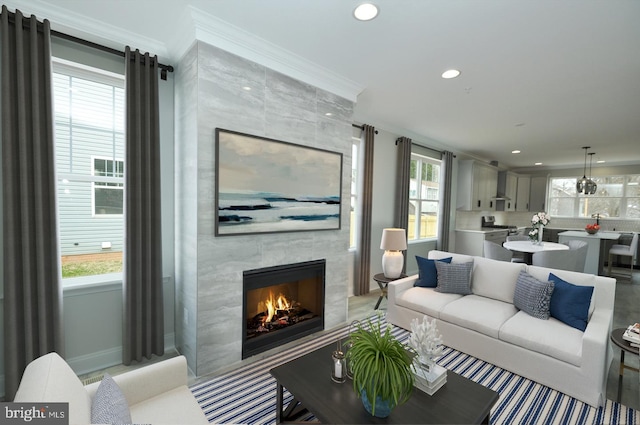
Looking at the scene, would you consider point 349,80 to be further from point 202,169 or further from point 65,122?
point 65,122

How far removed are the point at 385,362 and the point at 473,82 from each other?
3021 mm

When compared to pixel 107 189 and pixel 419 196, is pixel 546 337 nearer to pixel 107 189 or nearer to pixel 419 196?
pixel 419 196

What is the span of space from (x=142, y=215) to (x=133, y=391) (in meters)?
1.50

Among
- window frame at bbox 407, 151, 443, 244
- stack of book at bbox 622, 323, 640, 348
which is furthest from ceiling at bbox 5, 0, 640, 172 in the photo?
stack of book at bbox 622, 323, 640, 348

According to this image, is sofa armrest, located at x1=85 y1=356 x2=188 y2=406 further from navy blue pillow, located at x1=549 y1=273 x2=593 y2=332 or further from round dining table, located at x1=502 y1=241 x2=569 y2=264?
round dining table, located at x1=502 y1=241 x2=569 y2=264

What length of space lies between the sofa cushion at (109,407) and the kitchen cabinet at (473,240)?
6.65 m

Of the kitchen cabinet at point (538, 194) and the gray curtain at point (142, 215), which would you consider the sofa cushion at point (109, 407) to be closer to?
the gray curtain at point (142, 215)

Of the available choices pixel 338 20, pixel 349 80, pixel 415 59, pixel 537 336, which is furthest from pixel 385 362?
pixel 349 80

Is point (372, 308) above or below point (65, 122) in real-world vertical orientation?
below

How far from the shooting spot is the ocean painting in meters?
2.46

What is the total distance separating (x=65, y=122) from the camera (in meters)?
2.37

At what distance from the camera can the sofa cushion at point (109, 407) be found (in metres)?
1.10

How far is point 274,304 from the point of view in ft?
10.2

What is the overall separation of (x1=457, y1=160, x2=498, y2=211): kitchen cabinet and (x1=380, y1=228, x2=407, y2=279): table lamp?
371 centimetres
